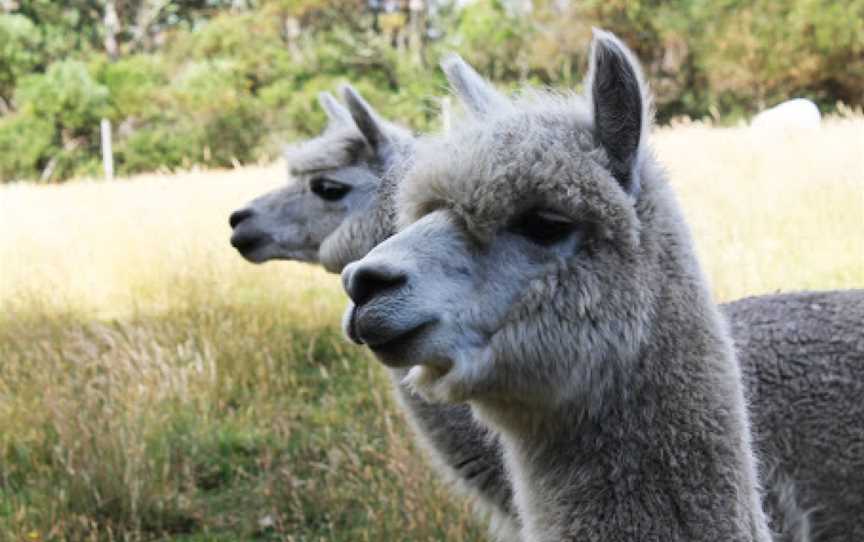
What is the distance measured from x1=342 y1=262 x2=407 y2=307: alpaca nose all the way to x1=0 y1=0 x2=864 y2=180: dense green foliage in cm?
2416

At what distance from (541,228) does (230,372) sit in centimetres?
432

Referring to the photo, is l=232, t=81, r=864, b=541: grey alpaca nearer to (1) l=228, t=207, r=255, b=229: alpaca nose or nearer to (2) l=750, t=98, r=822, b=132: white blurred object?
(1) l=228, t=207, r=255, b=229: alpaca nose

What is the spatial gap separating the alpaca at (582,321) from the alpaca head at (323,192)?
2195mm

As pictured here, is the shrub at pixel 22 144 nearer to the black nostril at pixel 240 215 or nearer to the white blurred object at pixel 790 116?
the white blurred object at pixel 790 116

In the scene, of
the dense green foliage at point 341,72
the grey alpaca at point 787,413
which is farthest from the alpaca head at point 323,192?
the dense green foliage at point 341,72

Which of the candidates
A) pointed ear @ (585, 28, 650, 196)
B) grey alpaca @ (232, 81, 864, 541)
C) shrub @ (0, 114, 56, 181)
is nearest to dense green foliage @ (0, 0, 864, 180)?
shrub @ (0, 114, 56, 181)

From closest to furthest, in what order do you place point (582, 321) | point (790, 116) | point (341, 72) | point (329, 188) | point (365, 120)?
point (582, 321), point (365, 120), point (329, 188), point (790, 116), point (341, 72)

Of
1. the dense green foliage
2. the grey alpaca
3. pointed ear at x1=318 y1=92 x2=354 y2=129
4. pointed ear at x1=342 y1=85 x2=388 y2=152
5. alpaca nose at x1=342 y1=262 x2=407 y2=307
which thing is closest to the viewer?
alpaca nose at x1=342 y1=262 x2=407 y2=307

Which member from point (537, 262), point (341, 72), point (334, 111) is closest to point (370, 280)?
point (537, 262)

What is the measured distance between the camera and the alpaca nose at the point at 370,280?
1976 millimetres

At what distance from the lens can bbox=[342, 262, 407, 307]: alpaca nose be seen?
6.48 feet

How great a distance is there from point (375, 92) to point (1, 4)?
18451 millimetres

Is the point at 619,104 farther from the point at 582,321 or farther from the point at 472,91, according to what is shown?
the point at 472,91

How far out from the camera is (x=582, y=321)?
6.96 ft
